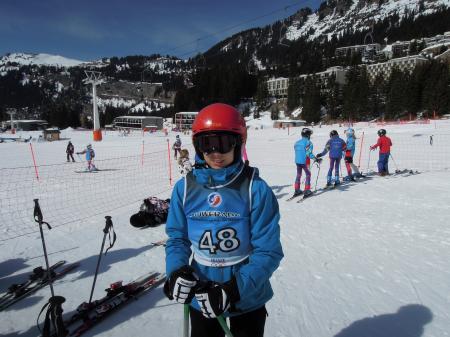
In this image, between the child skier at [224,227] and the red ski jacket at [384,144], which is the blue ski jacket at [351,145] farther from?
the child skier at [224,227]

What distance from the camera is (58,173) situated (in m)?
17.1

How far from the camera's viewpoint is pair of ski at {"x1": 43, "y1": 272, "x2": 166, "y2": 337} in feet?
12.2

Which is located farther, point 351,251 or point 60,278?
point 351,251

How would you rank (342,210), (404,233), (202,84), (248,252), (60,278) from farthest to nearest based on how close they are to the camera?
1. (202,84)
2. (342,210)
3. (404,233)
4. (60,278)
5. (248,252)

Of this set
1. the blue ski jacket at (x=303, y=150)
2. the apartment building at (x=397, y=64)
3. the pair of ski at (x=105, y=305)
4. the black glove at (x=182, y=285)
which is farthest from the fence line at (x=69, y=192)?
the apartment building at (x=397, y=64)

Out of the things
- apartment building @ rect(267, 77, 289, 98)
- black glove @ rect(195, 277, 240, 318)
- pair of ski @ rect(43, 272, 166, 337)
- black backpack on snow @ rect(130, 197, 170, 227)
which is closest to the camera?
black glove @ rect(195, 277, 240, 318)

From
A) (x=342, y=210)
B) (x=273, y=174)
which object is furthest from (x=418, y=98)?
(x=342, y=210)

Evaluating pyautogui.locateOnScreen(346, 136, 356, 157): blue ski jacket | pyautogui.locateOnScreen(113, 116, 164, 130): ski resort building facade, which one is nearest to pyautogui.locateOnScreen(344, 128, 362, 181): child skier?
pyautogui.locateOnScreen(346, 136, 356, 157): blue ski jacket

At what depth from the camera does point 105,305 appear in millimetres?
3979

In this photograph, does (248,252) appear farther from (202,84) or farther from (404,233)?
(202,84)

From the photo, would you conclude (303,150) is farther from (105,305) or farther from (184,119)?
(184,119)

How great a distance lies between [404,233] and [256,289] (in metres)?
5.99

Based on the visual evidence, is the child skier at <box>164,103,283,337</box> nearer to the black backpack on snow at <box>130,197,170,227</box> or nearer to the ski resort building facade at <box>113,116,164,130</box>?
the black backpack on snow at <box>130,197,170,227</box>

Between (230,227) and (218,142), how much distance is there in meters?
0.59
